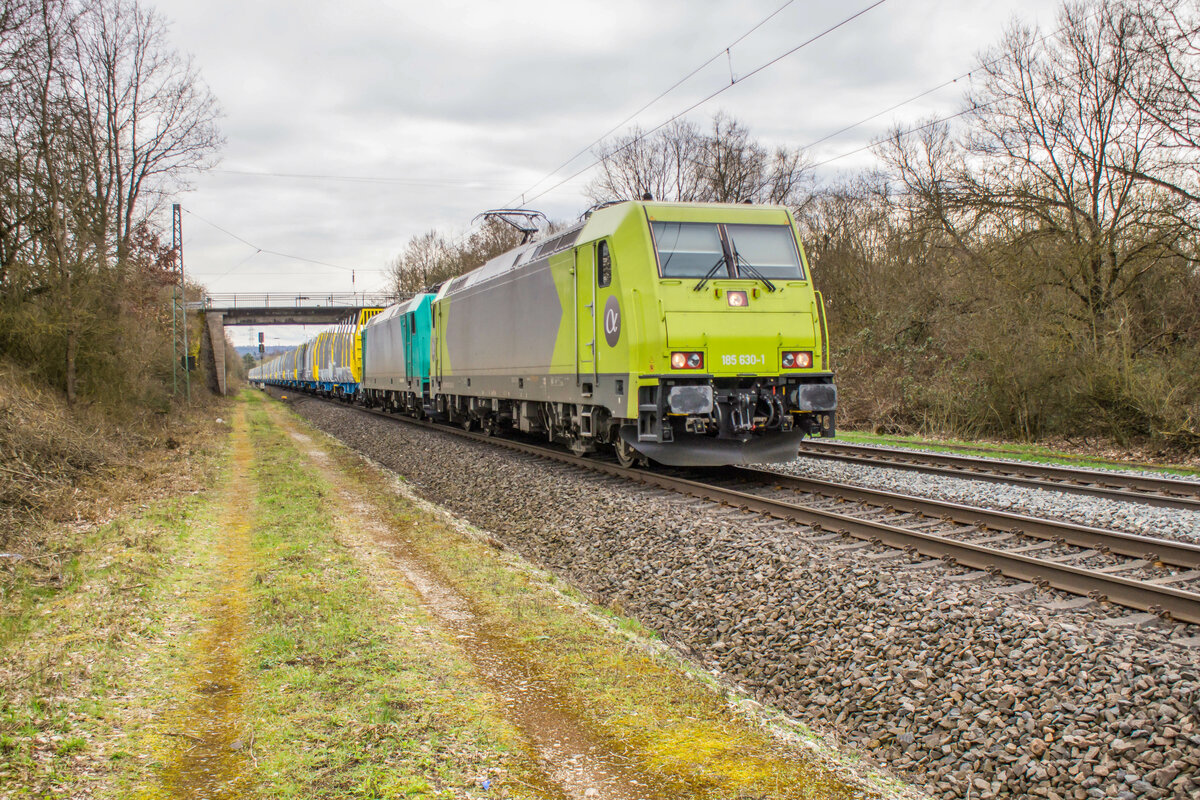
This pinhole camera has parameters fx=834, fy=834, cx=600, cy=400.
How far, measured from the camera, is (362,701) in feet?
14.2

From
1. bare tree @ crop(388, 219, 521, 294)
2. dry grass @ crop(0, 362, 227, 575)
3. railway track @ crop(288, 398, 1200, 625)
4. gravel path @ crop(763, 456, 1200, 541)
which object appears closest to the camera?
railway track @ crop(288, 398, 1200, 625)

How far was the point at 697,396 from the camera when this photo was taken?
32.7 ft

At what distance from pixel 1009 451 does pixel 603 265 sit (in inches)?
340

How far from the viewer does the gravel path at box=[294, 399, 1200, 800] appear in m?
3.68

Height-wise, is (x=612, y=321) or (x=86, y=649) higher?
(x=612, y=321)

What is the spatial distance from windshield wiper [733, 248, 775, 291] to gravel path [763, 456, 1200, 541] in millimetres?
2713

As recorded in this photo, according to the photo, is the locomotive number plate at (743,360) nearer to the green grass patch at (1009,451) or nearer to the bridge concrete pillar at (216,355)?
the green grass patch at (1009,451)

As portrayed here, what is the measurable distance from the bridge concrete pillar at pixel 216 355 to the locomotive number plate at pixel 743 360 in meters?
46.2

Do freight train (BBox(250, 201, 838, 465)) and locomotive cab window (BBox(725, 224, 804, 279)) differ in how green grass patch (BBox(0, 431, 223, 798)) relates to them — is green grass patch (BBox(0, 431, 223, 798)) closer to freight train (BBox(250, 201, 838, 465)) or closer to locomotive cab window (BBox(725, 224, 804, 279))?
freight train (BBox(250, 201, 838, 465))

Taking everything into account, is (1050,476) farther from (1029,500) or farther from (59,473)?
(59,473)

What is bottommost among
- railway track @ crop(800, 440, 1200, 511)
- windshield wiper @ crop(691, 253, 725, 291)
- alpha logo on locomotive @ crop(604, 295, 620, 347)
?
railway track @ crop(800, 440, 1200, 511)

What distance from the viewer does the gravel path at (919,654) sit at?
12.1 ft

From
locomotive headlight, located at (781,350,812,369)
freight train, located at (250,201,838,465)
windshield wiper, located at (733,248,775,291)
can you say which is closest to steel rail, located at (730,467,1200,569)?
freight train, located at (250,201,838,465)

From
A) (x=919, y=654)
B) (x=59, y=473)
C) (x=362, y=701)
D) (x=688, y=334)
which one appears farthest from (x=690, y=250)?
(x=59, y=473)
